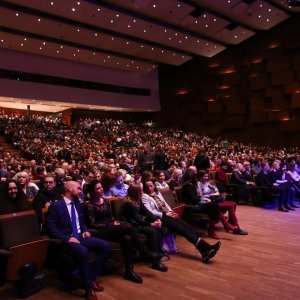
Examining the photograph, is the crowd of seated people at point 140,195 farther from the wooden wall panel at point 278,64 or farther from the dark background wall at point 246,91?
the wooden wall panel at point 278,64

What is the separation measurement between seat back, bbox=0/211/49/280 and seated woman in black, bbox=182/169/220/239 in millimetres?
2156

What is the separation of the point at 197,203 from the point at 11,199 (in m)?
2.37

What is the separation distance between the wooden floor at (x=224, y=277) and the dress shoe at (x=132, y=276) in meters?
0.05

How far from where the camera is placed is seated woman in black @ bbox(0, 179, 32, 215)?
347cm

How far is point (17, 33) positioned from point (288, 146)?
13144 millimetres

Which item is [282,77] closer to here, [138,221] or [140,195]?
[140,195]

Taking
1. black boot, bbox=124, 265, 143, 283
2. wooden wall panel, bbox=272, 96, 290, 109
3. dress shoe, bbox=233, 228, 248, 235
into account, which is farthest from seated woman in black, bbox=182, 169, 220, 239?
wooden wall panel, bbox=272, 96, 290, 109

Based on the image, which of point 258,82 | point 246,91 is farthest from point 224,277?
point 246,91

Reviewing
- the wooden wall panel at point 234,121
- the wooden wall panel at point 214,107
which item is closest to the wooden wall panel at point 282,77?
the wooden wall panel at point 234,121

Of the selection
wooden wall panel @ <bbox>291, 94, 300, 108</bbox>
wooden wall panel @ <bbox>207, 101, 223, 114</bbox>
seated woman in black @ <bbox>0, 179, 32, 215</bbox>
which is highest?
wooden wall panel @ <bbox>207, 101, 223, 114</bbox>

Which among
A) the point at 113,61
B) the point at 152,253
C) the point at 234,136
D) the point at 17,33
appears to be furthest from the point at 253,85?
the point at 152,253

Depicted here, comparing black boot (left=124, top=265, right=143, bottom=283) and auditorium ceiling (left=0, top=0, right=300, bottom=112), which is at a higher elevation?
auditorium ceiling (left=0, top=0, right=300, bottom=112)

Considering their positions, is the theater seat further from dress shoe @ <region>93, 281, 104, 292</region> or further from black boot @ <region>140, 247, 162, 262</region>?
black boot @ <region>140, 247, 162, 262</region>

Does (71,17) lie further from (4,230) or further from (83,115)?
(4,230)
